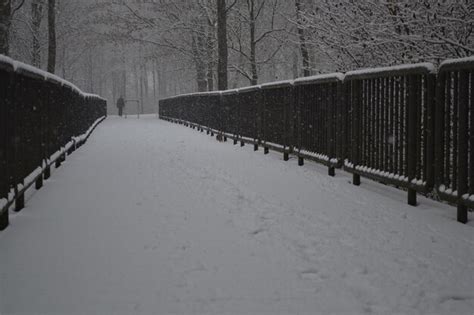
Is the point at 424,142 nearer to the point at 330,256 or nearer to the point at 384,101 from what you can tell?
the point at 384,101

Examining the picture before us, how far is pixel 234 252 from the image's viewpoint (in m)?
4.33

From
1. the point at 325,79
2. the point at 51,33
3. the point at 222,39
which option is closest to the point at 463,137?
the point at 325,79

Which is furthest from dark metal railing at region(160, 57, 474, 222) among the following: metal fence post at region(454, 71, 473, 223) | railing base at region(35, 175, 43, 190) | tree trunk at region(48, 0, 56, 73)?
tree trunk at region(48, 0, 56, 73)

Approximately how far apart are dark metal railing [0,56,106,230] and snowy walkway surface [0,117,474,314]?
349 millimetres

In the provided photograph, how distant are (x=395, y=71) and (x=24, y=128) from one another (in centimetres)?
413

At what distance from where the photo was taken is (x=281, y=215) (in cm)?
567

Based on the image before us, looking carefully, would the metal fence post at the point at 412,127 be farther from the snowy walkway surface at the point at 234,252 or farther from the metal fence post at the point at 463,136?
the metal fence post at the point at 463,136

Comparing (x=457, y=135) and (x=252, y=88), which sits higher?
(x=252, y=88)

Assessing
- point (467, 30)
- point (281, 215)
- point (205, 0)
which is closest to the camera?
point (281, 215)

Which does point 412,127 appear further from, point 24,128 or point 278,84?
point 278,84

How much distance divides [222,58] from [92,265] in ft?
58.7

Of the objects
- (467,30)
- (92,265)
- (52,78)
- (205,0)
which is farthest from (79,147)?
(205,0)

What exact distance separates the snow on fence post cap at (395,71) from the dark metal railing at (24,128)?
4025mm

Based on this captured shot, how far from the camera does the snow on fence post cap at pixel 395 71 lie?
18.8 ft
